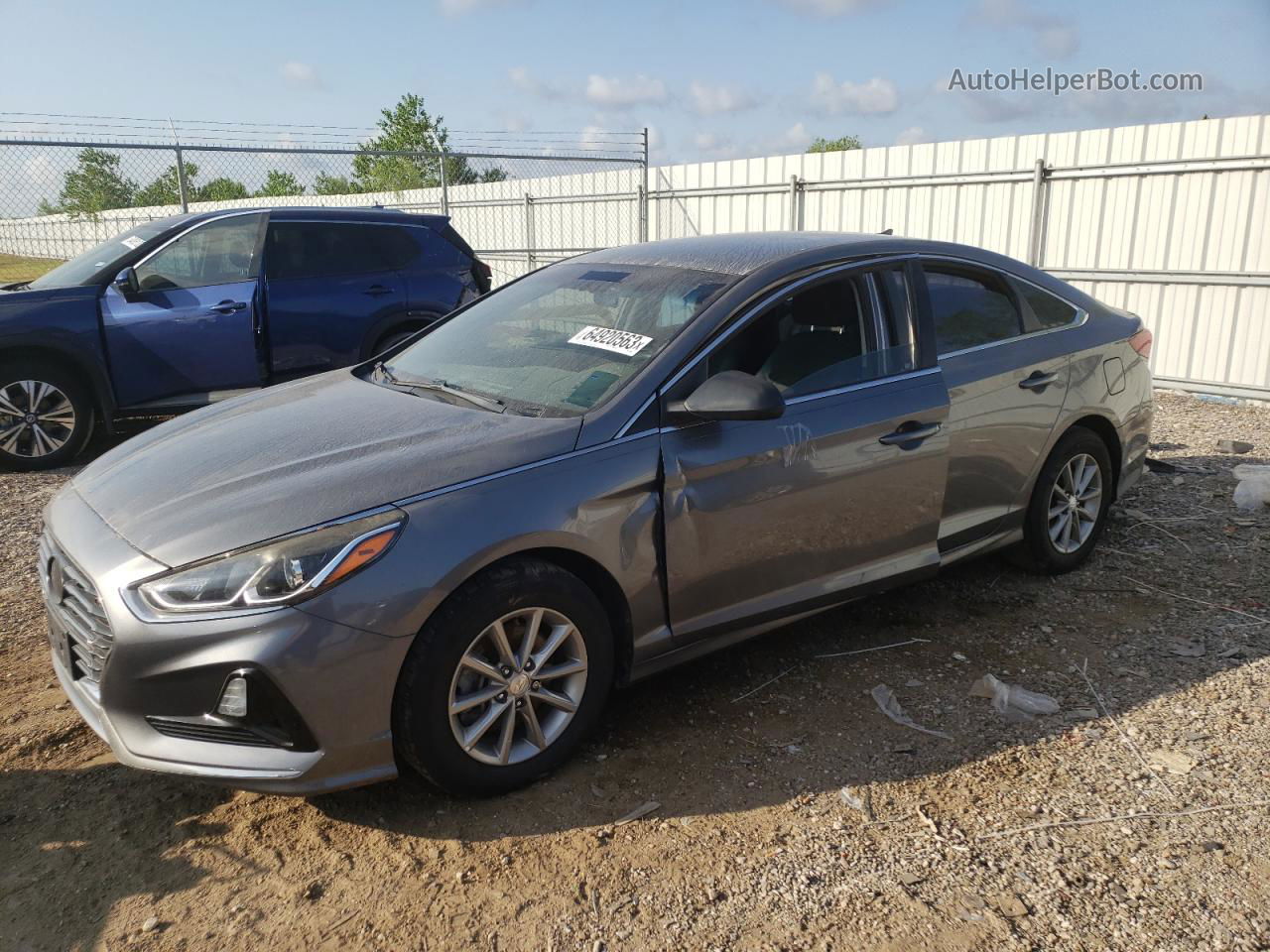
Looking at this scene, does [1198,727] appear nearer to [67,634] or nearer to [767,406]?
[767,406]

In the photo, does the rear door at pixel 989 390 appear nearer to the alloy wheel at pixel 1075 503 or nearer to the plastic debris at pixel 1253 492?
the alloy wheel at pixel 1075 503

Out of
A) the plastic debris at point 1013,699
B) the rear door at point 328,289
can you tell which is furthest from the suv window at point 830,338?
the rear door at point 328,289

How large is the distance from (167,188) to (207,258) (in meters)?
4.73

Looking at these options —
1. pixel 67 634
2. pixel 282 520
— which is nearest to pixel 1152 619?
pixel 282 520

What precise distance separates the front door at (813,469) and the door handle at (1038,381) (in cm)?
62

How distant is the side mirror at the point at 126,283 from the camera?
23.1 feet

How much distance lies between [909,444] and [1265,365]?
7699 mm

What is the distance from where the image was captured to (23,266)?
12547 millimetres

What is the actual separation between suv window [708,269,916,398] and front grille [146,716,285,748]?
1.86 m

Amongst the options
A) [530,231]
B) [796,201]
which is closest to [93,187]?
[530,231]

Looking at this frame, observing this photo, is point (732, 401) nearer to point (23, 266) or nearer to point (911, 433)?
point (911, 433)

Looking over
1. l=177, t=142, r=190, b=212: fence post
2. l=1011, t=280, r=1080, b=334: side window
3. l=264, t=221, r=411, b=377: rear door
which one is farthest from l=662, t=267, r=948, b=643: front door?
l=177, t=142, r=190, b=212: fence post

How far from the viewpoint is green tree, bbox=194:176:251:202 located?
37.5 ft

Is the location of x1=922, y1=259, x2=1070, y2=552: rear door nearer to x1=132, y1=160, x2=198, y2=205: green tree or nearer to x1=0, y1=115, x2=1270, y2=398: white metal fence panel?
x1=0, y1=115, x2=1270, y2=398: white metal fence panel
